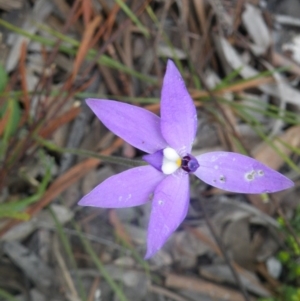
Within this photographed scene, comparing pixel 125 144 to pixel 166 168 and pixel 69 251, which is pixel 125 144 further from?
pixel 166 168

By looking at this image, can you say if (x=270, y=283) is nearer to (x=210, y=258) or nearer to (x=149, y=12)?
(x=210, y=258)

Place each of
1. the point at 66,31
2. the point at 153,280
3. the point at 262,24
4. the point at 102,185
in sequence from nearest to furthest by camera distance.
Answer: the point at 102,185
the point at 66,31
the point at 153,280
the point at 262,24

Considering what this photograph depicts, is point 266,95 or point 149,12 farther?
point 266,95

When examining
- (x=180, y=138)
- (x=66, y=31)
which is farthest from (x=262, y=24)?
(x=180, y=138)

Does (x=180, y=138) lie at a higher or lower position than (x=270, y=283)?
higher

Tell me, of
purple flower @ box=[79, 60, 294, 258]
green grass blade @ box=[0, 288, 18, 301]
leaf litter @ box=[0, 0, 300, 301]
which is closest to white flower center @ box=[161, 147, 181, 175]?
purple flower @ box=[79, 60, 294, 258]

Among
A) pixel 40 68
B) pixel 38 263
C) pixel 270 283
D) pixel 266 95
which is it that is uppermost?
pixel 40 68

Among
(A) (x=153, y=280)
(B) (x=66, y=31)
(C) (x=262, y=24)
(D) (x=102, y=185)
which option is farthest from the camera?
(C) (x=262, y=24)

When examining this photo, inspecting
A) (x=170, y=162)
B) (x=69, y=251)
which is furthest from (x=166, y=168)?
(x=69, y=251)
